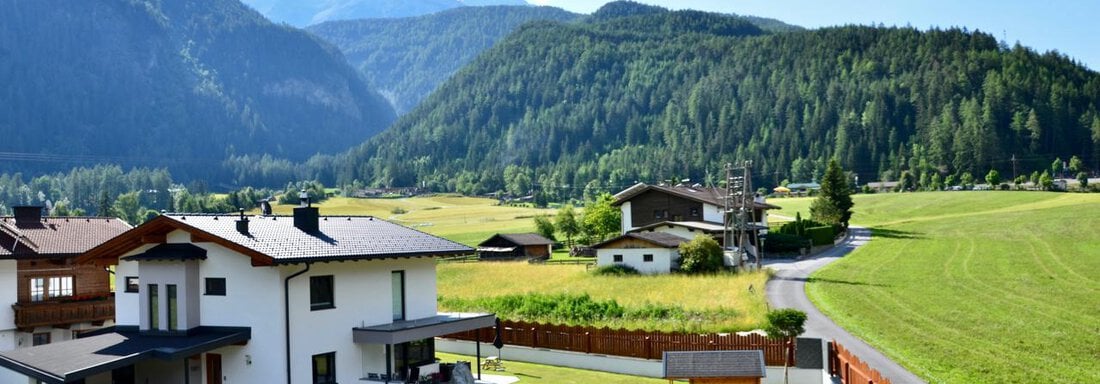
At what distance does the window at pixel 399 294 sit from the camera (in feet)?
96.5

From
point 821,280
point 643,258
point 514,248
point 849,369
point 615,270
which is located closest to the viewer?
point 849,369

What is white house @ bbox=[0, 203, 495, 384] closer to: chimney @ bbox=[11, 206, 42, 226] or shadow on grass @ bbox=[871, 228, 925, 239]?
chimney @ bbox=[11, 206, 42, 226]

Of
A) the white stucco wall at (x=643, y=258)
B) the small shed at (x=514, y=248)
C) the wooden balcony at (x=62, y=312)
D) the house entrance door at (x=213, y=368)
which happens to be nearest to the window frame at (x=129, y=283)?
the house entrance door at (x=213, y=368)

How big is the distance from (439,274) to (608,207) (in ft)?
84.5

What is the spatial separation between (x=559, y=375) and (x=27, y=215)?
25.5 metres

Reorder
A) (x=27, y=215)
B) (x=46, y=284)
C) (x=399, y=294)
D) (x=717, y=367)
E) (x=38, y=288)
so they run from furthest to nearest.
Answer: (x=27, y=215)
(x=46, y=284)
(x=38, y=288)
(x=399, y=294)
(x=717, y=367)

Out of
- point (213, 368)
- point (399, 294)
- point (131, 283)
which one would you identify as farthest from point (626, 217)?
point (213, 368)

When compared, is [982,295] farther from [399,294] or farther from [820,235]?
[820,235]

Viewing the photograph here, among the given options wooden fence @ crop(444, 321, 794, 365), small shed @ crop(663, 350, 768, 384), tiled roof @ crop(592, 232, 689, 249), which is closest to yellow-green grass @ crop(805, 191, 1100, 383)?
wooden fence @ crop(444, 321, 794, 365)

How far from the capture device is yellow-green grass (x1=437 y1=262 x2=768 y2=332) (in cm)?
3888

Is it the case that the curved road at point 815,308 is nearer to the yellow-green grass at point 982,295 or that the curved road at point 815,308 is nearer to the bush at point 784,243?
the yellow-green grass at point 982,295

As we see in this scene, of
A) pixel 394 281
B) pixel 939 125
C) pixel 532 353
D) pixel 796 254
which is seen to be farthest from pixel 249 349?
pixel 939 125

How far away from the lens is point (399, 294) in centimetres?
2958

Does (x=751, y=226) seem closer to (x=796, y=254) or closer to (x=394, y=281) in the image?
(x=796, y=254)
